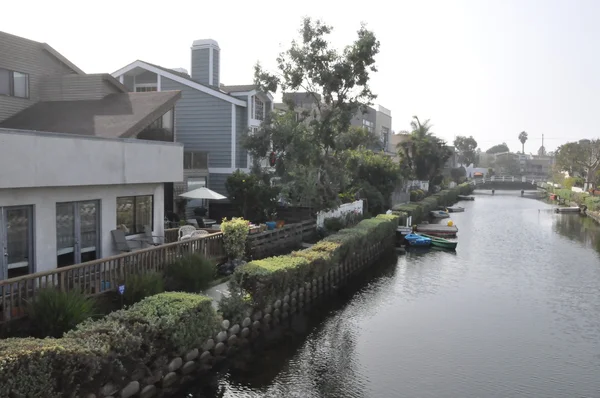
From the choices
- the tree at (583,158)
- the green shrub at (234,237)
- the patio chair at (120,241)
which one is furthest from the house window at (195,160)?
the tree at (583,158)

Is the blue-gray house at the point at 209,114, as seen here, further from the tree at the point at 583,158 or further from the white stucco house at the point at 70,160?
the tree at the point at 583,158

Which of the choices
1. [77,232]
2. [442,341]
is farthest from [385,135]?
[77,232]

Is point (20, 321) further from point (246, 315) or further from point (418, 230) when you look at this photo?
point (418, 230)

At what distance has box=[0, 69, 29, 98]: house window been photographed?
21859 millimetres

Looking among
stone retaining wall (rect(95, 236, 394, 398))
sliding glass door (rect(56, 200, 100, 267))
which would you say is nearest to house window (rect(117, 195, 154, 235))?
sliding glass door (rect(56, 200, 100, 267))

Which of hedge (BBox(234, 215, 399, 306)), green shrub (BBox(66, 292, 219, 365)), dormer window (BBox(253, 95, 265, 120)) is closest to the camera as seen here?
green shrub (BBox(66, 292, 219, 365))

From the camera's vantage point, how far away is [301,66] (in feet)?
115

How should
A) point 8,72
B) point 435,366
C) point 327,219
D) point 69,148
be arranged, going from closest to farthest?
1. point 69,148
2. point 435,366
3. point 8,72
4. point 327,219

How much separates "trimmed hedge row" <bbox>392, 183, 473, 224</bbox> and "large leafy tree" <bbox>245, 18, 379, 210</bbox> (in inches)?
492

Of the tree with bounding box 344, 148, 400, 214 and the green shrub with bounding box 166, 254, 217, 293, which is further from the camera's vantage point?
the tree with bounding box 344, 148, 400, 214

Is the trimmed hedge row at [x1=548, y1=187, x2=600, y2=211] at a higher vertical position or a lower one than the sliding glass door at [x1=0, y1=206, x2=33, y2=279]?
lower

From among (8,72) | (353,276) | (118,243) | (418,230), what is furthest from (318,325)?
(418,230)

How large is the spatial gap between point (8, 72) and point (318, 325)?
52.5 feet

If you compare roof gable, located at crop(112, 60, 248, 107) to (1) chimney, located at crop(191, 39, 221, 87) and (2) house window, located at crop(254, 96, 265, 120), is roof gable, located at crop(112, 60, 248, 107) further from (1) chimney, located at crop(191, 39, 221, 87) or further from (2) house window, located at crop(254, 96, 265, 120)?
(1) chimney, located at crop(191, 39, 221, 87)
